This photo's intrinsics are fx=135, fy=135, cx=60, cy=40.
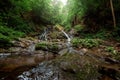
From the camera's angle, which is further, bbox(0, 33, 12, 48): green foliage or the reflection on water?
bbox(0, 33, 12, 48): green foliage

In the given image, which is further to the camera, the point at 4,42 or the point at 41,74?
the point at 4,42

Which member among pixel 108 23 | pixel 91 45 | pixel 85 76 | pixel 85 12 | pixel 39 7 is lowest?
pixel 85 76

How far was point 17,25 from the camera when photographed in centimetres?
1366

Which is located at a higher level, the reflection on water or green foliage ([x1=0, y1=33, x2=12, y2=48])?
green foliage ([x1=0, y1=33, x2=12, y2=48])

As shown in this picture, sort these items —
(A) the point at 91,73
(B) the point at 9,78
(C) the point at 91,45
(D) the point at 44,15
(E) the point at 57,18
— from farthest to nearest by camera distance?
(E) the point at 57,18 < (D) the point at 44,15 < (C) the point at 91,45 < (A) the point at 91,73 < (B) the point at 9,78

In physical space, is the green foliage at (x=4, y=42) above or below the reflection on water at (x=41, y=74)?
above

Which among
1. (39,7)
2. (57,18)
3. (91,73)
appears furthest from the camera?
(57,18)

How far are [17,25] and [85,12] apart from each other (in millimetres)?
7999

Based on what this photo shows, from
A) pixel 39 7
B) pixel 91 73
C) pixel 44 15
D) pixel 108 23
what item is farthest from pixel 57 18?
pixel 91 73

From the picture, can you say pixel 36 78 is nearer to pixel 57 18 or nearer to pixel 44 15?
pixel 44 15

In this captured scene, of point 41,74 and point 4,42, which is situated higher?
point 4,42

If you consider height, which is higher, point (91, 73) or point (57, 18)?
point (57, 18)

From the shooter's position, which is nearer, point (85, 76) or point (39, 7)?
point (85, 76)

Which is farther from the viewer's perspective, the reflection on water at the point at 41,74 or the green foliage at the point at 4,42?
the green foliage at the point at 4,42
